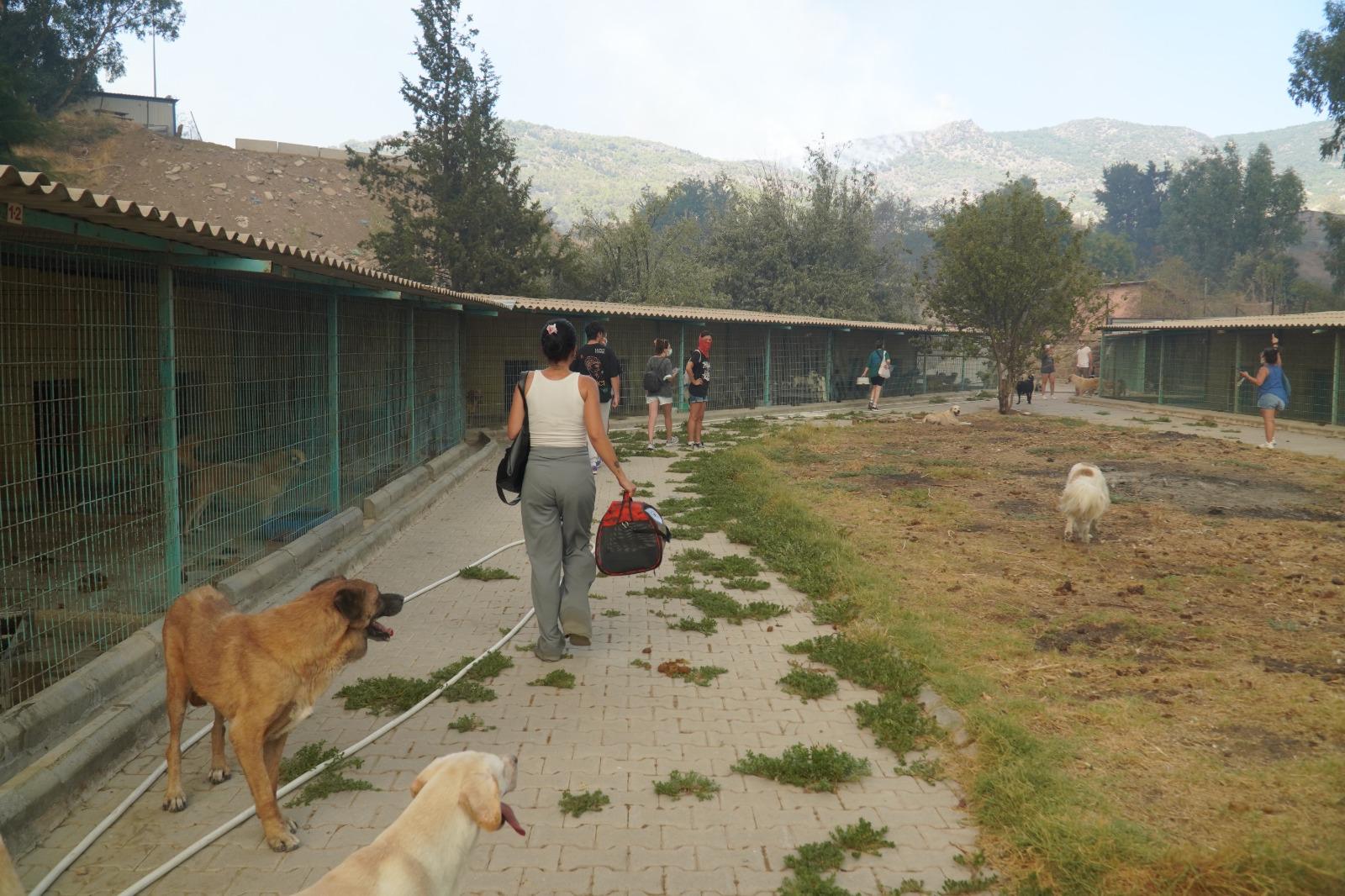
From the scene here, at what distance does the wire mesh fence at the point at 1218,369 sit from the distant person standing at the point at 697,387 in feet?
50.6

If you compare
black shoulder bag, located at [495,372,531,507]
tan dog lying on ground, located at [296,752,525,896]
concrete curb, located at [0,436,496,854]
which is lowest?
concrete curb, located at [0,436,496,854]

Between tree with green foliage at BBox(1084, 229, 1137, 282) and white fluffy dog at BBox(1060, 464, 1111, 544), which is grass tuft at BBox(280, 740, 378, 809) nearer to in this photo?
white fluffy dog at BBox(1060, 464, 1111, 544)

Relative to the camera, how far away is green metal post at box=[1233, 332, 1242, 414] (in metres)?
26.3

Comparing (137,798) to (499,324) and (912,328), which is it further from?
(912,328)

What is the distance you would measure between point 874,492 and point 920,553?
3780 mm

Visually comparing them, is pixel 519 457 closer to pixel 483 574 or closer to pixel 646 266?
pixel 483 574

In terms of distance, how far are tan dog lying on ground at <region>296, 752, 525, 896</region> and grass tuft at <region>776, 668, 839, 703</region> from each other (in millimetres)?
3078

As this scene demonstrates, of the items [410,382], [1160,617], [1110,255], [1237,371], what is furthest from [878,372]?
[1110,255]

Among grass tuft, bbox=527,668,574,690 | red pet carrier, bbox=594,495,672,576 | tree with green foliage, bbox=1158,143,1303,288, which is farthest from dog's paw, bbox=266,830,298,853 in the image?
tree with green foliage, bbox=1158,143,1303,288

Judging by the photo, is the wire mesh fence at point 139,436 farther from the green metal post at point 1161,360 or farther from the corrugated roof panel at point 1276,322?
the green metal post at point 1161,360

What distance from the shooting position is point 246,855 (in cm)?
378

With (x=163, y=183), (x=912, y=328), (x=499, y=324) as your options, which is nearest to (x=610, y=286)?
(x=912, y=328)

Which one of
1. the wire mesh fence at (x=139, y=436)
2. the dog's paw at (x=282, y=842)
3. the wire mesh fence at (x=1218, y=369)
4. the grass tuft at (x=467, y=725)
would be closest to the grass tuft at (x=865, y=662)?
the grass tuft at (x=467, y=725)

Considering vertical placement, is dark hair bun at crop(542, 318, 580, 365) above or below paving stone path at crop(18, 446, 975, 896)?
above
